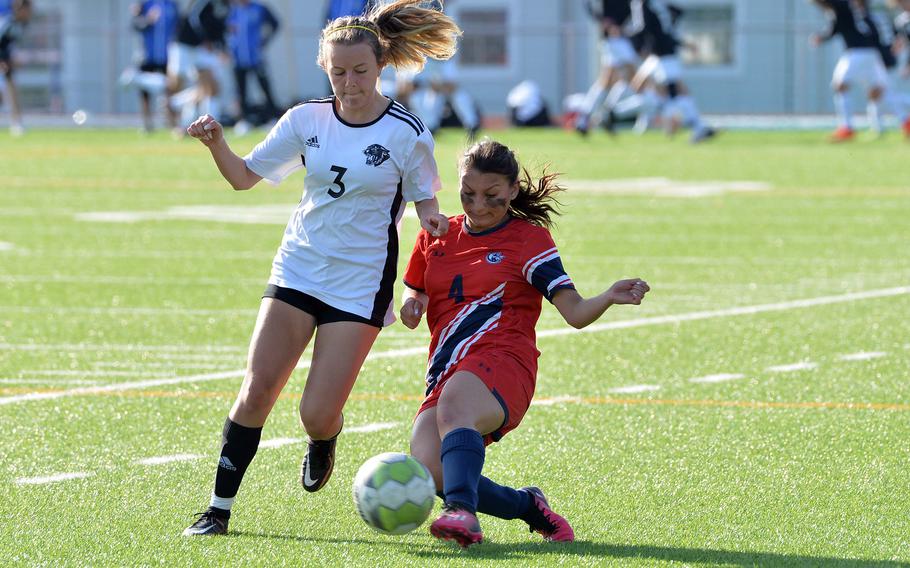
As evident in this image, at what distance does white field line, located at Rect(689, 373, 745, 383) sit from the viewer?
786 cm

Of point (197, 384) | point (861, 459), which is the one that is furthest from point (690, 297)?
point (861, 459)

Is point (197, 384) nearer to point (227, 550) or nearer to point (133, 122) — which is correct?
point (227, 550)

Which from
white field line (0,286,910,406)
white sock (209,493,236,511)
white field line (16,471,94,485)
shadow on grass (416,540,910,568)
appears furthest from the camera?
white field line (0,286,910,406)

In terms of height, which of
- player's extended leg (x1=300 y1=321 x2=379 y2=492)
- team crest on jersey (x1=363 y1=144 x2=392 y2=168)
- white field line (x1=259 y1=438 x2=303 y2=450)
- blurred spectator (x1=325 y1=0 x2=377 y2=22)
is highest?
blurred spectator (x1=325 y1=0 x2=377 y2=22)

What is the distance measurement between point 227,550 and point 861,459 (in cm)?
249

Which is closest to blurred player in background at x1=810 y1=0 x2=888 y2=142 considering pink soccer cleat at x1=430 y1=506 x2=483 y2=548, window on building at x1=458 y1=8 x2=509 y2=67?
window on building at x1=458 y1=8 x2=509 y2=67

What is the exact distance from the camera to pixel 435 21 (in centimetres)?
595

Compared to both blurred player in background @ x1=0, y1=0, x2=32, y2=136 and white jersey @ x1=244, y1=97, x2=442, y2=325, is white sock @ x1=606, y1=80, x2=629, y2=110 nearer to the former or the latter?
blurred player in background @ x1=0, y1=0, x2=32, y2=136

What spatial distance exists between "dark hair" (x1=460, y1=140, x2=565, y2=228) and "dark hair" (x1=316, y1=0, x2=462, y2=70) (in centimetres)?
51

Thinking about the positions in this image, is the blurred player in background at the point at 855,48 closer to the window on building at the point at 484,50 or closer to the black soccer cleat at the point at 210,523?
the window on building at the point at 484,50

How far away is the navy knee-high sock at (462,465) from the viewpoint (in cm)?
485

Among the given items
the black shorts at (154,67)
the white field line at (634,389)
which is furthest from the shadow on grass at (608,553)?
the black shorts at (154,67)

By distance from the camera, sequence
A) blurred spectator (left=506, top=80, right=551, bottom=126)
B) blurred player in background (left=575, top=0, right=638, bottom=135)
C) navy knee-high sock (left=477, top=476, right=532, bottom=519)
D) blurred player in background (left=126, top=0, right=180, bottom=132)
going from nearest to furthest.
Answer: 1. navy knee-high sock (left=477, top=476, right=532, bottom=519)
2. blurred player in background (left=575, top=0, right=638, bottom=135)
3. blurred player in background (left=126, top=0, right=180, bottom=132)
4. blurred spectator (left=506, top=80, right=551, bottom=126)

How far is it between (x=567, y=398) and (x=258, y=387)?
8.19 ft
